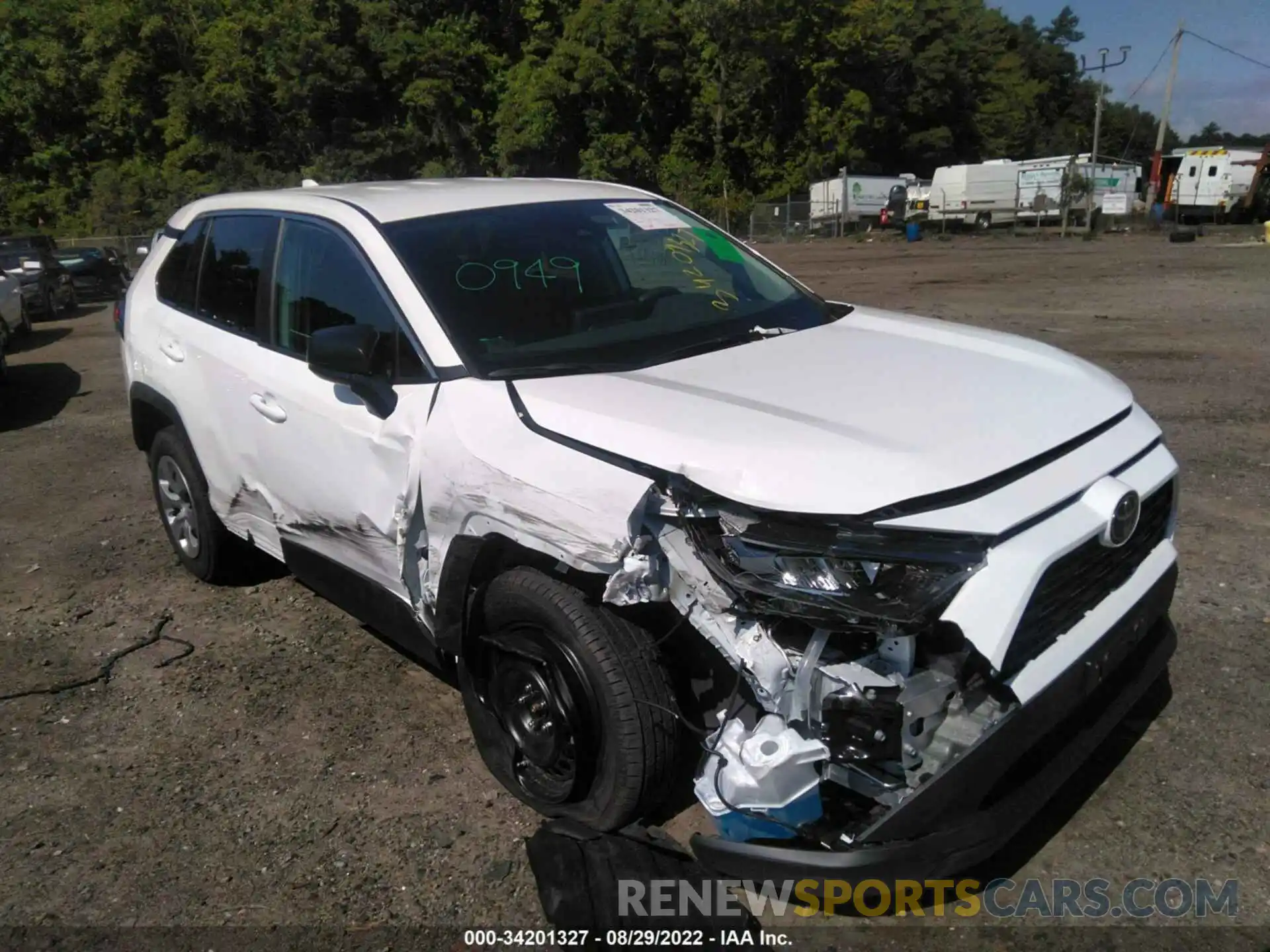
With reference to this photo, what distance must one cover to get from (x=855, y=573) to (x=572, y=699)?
907mm

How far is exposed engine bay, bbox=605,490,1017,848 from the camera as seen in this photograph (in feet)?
7.46

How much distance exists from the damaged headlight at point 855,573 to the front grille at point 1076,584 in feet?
0.73

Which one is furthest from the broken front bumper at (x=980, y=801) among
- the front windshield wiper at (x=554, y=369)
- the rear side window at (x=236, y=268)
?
the rear side window at (x=236, y=268)

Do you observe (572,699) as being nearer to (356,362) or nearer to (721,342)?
(356,362)

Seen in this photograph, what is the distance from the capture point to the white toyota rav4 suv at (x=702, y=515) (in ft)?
7.59

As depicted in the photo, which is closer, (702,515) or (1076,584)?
(702,515)

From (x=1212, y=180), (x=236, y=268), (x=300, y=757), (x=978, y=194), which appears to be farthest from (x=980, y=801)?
(x=978, y=194)

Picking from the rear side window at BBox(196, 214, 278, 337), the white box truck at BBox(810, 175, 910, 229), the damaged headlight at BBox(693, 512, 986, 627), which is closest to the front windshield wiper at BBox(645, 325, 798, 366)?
the damaged headlight at BBox(693, 512, 986, 627)

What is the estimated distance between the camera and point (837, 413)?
269 cm

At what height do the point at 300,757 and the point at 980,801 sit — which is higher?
the point at 980,801

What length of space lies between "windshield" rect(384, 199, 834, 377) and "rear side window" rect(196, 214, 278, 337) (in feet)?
3.02

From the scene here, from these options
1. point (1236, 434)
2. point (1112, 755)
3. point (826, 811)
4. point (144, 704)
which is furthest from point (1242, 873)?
point (1236, 434)

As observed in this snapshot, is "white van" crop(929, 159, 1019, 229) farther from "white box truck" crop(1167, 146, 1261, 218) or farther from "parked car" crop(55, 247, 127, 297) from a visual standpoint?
"parked car" crop(55, 247, 127, 297)

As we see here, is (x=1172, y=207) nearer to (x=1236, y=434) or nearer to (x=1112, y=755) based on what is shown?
(x=1236, y=434)
